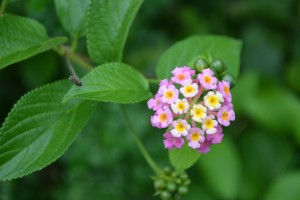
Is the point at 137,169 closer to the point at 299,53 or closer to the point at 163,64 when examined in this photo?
the point at 163,64

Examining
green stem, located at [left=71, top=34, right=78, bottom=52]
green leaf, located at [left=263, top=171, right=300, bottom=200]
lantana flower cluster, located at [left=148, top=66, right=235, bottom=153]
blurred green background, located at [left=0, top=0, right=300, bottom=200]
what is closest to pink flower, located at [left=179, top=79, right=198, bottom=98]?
lantana flower cluster, located at [left=148, top=66, right=235, bottom=153]

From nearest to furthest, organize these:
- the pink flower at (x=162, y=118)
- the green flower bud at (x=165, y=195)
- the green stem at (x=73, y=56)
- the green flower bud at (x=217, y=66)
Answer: the pink flower at (x=162, y=118), the green flower bud at (x=217, y=66), the green flower bud at (x=165, y=195), the green stem at (x=73, y=56)

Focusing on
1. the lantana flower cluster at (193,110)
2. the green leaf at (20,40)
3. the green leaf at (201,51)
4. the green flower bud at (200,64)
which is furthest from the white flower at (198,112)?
the green leaf at (20,40)

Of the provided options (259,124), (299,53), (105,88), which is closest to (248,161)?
(259,124)

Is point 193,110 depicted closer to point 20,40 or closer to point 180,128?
point 180,128

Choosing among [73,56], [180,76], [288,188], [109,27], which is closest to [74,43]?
[73,56]

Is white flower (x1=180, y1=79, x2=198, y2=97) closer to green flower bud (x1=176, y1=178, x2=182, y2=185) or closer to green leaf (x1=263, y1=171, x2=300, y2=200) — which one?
green flower bud (x1=176, y1=178, x2=182, y2=185)

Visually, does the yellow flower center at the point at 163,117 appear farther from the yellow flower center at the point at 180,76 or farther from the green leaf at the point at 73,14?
the green leaf at the point at 73,14
